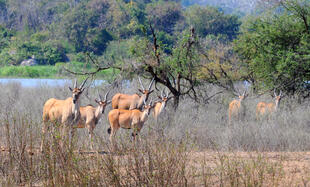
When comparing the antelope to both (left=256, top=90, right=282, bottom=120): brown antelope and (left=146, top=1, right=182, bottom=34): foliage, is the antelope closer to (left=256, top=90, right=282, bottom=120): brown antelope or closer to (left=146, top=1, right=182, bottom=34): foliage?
(left=256, top=90, right=282, bottom=120): brown antelope

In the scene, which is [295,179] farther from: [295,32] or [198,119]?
[295,32]

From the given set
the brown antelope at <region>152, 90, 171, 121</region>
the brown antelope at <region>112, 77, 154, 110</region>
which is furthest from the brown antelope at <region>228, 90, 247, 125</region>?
the brown antelope at <region>112, 77, 154, 110</region>

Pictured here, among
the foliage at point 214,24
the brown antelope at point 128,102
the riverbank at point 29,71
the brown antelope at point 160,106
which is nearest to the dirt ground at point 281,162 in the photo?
the brown antelope at point 160,106

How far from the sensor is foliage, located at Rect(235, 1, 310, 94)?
13203 mm

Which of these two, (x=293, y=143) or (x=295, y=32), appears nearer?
(x=293, y=143)

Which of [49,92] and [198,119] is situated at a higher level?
[49,92]

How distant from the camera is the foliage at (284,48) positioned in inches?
520

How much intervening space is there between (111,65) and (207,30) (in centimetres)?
3558

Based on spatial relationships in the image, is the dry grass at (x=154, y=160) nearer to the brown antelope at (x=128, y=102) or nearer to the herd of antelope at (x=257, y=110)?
the herd of antelope at (x=257, y=110)

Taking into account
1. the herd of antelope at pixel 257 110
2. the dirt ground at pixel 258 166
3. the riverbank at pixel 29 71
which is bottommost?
the dirt ground at pixel 258 166

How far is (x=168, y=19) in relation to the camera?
5244 centimetres

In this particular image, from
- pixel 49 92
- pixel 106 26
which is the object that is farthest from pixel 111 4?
pixel 49 92

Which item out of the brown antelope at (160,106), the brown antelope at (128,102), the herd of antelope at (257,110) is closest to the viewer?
the brown antelope at (160,106)

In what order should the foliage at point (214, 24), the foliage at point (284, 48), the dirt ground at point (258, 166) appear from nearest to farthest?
the dirt ground at point (258, 166) < the foliage at point (284, 48) < the foliage at point (214, 24)
